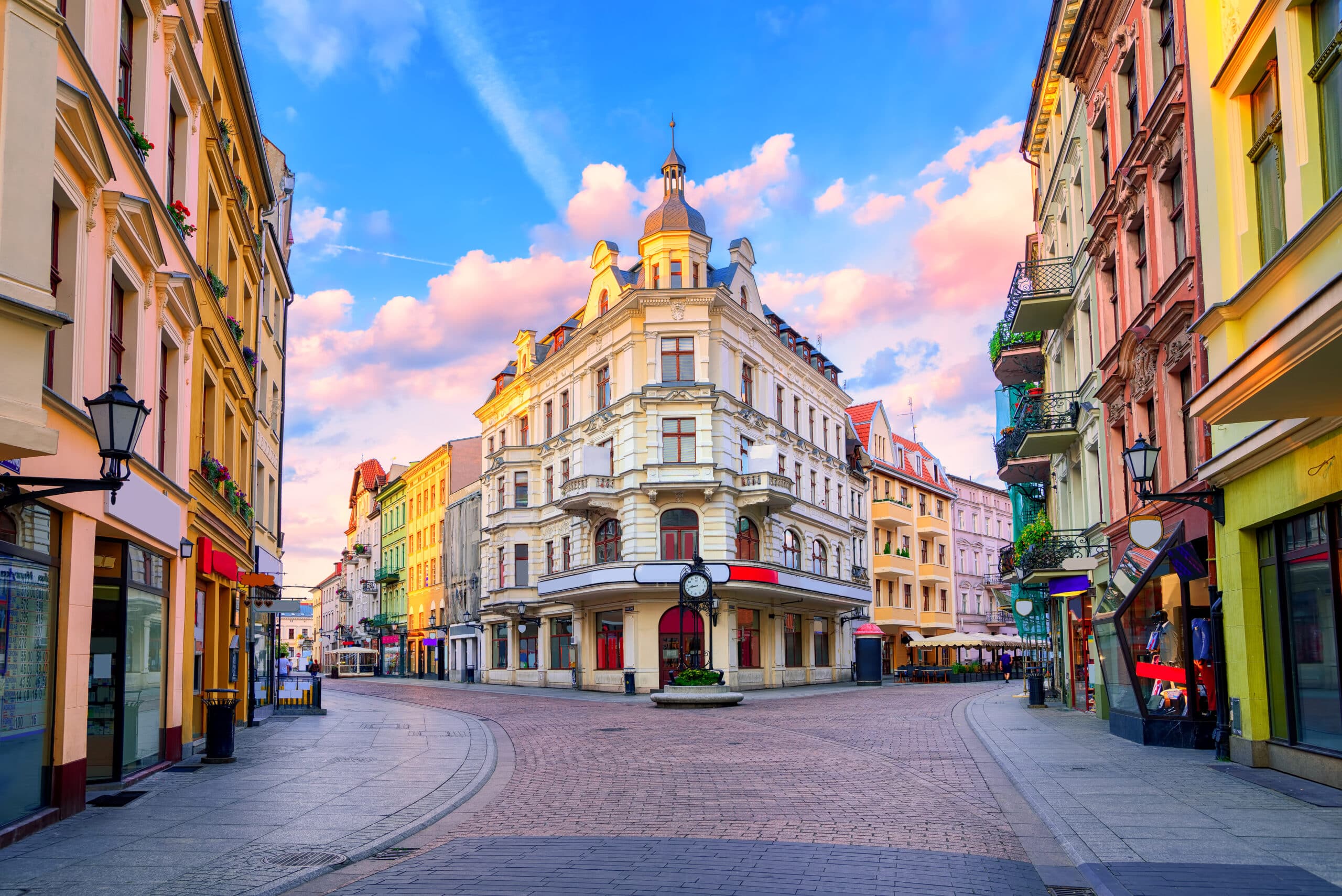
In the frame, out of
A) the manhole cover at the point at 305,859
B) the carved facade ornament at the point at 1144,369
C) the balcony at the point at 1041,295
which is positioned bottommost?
the manhole cover at the point at 305,859

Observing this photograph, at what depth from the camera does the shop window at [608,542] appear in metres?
42.6

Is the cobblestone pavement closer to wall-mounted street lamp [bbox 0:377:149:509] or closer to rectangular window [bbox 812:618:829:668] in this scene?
wall-mounted street lamp [bbox 0:377:149:509]

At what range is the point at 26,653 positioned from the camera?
9.99 meters

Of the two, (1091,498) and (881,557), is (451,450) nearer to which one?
(881,557)

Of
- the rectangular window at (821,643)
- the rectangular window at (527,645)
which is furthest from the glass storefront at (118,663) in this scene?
the rectangular window at (821,643)

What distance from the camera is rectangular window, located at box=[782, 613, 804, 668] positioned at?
151 ft

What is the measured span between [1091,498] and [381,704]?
21.1m

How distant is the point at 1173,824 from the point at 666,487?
101 ft

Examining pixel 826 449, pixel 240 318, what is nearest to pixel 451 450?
pixel 826 449

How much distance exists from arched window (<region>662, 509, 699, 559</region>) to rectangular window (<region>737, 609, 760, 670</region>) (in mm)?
3285

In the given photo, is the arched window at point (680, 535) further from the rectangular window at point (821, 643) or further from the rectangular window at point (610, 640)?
the rectangular window at point (821, 643)

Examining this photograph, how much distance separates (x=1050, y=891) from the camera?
754 centimetres

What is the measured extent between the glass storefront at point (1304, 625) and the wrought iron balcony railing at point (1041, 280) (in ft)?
42.7

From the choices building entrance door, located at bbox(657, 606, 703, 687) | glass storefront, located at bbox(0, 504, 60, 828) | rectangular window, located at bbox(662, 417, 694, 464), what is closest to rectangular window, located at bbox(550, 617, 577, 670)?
building entrance door, located at bbox(657, 606, 703, 687)
